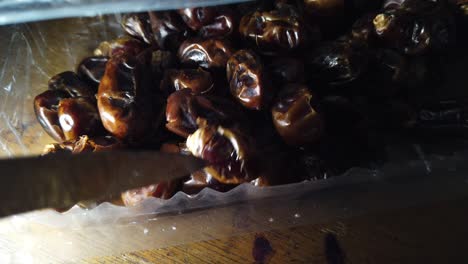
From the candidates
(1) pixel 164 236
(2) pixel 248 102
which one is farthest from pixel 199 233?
(2) pixel 248 102

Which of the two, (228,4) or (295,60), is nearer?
(295,60)

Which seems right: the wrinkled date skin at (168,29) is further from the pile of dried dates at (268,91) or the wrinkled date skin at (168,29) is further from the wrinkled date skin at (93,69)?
the wrinkled date skin at (93,69)

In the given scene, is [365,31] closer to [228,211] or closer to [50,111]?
[228,211]

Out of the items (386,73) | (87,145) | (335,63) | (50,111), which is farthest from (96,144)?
(386,73)

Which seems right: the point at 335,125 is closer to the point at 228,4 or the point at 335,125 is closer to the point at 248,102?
the point at 248,102

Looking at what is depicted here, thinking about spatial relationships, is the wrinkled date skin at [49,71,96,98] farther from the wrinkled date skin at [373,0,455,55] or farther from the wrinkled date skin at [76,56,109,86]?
the wrinkled date skin at [373,0,455,55]

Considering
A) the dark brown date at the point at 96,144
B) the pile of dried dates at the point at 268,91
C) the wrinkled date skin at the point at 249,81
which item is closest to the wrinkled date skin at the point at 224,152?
the pile of dried dates at the point at 268,91

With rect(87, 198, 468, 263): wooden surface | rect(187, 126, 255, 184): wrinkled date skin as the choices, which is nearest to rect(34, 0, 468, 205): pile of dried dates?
rect(187, 126, 255, 184): wrinkled date skin
